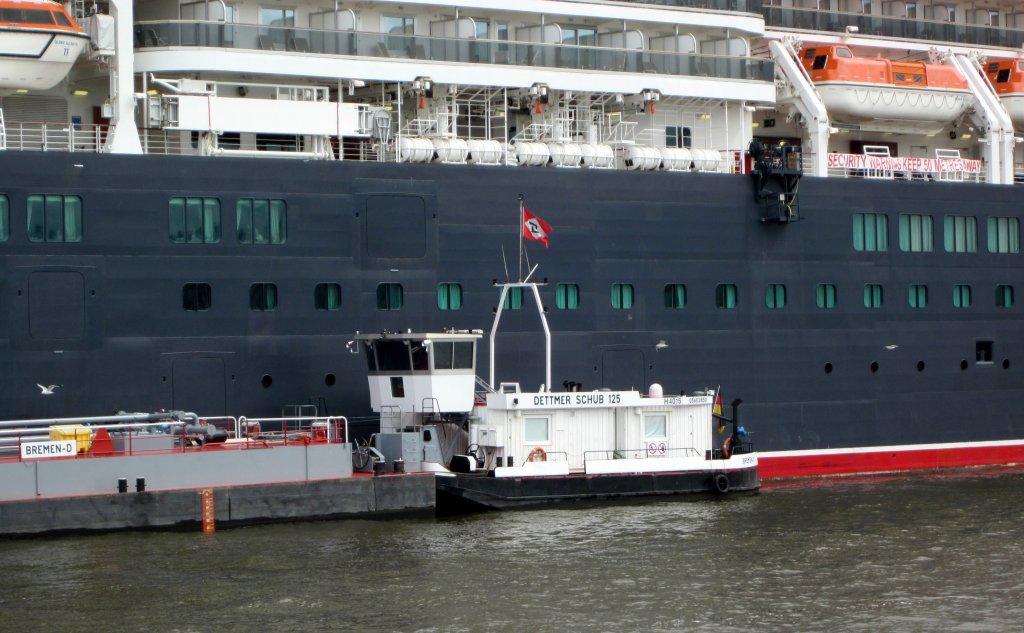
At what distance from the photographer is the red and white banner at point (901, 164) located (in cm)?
4003

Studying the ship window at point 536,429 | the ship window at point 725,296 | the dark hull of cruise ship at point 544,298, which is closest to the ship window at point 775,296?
the dark hull of cruise ship at point 544,298

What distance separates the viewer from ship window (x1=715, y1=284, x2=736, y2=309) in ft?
122

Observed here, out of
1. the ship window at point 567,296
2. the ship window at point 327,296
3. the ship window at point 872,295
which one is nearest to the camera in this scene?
the ship window at point 327,296

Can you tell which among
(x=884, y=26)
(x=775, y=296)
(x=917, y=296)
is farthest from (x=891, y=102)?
(x=775, y=296)

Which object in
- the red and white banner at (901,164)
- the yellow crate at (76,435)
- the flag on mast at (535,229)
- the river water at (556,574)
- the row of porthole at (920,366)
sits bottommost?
the river water at (556,574)

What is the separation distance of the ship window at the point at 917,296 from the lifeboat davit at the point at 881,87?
14.8ft

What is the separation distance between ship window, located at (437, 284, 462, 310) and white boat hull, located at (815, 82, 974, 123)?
38.3 feet

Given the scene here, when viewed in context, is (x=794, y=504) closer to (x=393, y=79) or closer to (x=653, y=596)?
→ (x=653, y=596)

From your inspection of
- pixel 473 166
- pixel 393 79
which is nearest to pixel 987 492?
pixel 473 166

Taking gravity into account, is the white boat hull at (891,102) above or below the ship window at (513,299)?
above

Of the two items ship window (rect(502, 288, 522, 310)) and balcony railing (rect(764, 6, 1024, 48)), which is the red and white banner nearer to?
balcony railing (rect(764, 6, 1024, 48))

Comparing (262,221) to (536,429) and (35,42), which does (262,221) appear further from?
(536,429)

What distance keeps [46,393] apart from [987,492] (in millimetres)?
19174

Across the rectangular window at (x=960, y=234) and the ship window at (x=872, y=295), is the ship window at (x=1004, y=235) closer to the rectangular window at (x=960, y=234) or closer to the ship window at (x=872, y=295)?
the rectangular window at (x=960, y=234)
